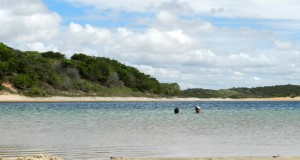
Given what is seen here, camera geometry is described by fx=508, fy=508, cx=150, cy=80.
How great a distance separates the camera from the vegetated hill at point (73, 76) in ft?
375

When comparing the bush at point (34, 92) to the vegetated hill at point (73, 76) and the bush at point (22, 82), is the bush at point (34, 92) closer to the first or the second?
the vegetated hill at point (73, 76)

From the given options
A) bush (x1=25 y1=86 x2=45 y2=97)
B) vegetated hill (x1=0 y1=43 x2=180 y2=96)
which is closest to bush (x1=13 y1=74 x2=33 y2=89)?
vegetated hill (x1=0 y1=43 x2=180 y2=96)

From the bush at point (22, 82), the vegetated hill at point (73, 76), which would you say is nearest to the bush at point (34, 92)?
the vegetated hill at point (73, 76)

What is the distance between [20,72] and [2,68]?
29.7ft

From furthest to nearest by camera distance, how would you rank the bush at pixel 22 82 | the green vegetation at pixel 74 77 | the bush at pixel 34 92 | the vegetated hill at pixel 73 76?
the green vegetation at pixel 74 77, the vegetated hill at pixel 73 76, the bush at pixel 22 82, the bush at pixel 34 92

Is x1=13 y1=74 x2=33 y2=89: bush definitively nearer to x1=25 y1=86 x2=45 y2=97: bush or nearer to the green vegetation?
the green vegetation

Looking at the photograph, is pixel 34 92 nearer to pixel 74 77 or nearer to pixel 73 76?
pixel 74 77

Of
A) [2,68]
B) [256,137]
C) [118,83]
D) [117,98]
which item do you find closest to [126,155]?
[256,137]

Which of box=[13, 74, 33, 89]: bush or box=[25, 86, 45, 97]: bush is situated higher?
box=[13, 74, 33, 89]: bush

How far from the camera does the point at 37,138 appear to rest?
966 inches

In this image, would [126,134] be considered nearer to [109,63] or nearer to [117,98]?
[117,98]

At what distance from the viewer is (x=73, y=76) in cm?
13438

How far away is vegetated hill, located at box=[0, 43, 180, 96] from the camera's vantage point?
114250 millimetres

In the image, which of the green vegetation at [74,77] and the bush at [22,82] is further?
the green vegetation at [74,77]
